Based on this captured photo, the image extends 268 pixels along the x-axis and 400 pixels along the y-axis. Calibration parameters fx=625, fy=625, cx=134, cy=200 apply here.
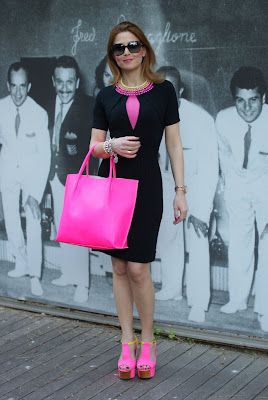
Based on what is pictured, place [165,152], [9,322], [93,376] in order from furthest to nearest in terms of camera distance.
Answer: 1. [9,322]
2. [165,152]
3. [93,376]

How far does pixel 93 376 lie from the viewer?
3.87 meters

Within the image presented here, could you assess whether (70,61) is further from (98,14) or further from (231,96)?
(231,96)

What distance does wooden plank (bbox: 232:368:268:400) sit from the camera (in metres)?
3.55

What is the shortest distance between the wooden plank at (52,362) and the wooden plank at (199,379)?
0.75m

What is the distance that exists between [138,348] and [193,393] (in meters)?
0.68

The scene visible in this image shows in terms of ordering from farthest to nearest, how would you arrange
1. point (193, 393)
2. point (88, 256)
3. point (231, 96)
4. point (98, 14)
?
point (88, 256) → point (98, 14) → point (231, 96) → point (193, 393)

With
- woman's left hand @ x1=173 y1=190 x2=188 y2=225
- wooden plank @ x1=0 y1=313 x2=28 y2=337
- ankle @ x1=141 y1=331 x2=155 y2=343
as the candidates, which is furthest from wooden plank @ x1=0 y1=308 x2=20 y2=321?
woman's left hand @ x1=173 y1=190 x2=188 y2=225

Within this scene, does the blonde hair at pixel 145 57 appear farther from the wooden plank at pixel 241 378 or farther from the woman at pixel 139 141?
the wooden plank at pixel 241 378

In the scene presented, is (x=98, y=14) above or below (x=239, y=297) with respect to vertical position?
above

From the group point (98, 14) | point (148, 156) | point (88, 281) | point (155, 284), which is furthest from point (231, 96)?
point (88, 281)

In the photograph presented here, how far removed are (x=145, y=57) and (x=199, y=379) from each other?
1965 millimetres

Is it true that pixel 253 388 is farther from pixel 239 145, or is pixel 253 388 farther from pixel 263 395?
pixel 239 145

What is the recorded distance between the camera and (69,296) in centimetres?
487

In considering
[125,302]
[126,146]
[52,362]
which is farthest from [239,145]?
[52,362]
